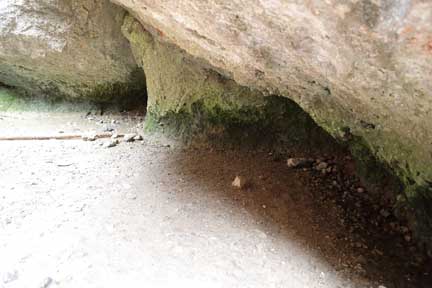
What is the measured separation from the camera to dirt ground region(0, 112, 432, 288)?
1.31 meters

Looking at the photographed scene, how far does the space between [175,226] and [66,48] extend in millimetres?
1573

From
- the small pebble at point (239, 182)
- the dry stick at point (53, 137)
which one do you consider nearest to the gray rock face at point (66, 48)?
the dry stick at point (53, 137)

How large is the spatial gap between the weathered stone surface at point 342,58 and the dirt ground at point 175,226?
34 centimetres

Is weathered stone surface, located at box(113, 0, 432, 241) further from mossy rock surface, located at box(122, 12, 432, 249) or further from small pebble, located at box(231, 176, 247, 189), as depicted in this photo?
small pebble, located at box(231, 176, 247, 189)

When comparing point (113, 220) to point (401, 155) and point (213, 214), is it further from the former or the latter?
point (401, 155)

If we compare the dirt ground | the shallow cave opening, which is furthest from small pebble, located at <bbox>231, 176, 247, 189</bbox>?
the shallow cave opening

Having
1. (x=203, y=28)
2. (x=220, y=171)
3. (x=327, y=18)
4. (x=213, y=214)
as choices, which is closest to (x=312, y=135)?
(x=220, y=171)

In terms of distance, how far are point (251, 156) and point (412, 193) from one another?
30.7 inches

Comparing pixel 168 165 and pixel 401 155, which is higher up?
pixel 401 155

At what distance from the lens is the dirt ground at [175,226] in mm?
1306

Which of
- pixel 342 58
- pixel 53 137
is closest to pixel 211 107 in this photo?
pixel 53 137

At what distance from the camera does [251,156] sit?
2080 mm

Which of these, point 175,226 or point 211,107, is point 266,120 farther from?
point 175,226

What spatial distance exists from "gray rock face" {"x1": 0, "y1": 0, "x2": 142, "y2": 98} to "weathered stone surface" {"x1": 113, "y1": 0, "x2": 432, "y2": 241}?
83cm
